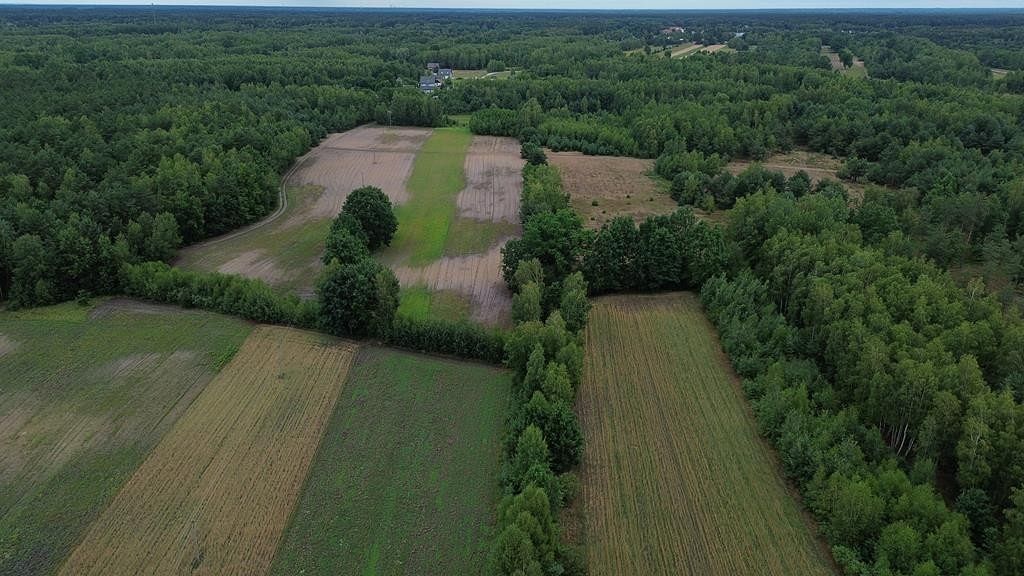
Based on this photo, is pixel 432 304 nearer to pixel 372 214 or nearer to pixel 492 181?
pixel 372 214

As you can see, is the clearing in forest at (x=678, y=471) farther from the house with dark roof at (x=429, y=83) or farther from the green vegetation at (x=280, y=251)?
the house with dark roof at (x=429, y=83)

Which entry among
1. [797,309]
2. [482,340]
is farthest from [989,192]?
[482,340]

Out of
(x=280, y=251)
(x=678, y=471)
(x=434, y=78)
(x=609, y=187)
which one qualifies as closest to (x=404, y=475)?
(x=678, y=471)

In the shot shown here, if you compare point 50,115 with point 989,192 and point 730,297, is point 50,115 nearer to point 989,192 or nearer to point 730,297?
point 730,297

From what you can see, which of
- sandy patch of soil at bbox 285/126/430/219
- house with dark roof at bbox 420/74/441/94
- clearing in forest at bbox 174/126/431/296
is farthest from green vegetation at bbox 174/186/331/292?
house with dark roof at bbox 420/74/441/94

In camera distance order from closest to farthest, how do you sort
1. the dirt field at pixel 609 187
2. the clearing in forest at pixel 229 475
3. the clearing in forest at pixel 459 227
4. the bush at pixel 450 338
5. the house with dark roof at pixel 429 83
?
the clearing in forest at pixel 229 475 < the bush at pixel 450 338 < the clearing in forest at pixel 459 227 < the dirt field at pixel 609 187 < the house with dark roof at pixel 429 83

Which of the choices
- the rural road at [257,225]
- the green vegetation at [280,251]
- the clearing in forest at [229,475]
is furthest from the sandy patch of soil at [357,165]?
the clearing in forest at [229,475]
